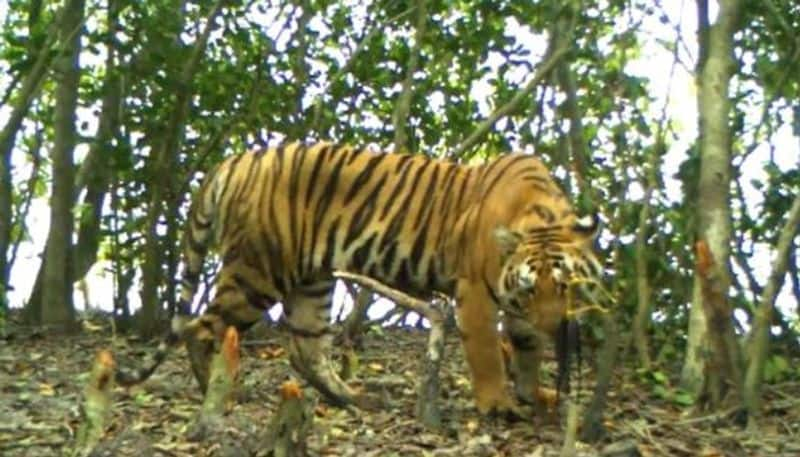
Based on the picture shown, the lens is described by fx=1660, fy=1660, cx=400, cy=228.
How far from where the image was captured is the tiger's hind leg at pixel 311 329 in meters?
8.05

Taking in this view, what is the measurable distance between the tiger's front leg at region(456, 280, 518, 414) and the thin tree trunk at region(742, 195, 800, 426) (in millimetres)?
990

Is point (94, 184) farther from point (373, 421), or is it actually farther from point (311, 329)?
point (373, 421)

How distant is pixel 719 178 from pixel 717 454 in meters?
1.24

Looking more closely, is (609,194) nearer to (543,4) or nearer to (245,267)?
(543,4)

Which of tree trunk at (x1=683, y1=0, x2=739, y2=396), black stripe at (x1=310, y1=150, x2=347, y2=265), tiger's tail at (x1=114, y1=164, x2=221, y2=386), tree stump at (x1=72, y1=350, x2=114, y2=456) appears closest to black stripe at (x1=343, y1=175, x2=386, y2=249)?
black stripe at (x1=310, y1=150, x2=347, y2=265)

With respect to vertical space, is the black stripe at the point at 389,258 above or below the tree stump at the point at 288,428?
above

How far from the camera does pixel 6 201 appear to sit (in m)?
11.0

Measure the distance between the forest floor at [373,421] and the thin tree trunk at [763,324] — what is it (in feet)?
0.50

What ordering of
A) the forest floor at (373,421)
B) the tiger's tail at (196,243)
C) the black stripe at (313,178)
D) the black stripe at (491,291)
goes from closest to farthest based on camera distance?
the forest floor at (373,421) → the black stripe at (491,291) → the black stripe at (313,178) → the tiger's tail at (196,243)

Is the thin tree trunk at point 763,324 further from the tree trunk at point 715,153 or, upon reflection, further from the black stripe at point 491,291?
the black stripe at point 491,291

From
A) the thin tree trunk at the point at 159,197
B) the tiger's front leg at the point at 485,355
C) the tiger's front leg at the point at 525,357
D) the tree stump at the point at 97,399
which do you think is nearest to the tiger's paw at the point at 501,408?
the tiger's front leg at the point at 485,355

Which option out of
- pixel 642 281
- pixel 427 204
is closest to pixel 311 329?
pixel 427 204

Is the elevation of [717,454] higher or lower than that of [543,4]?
lower

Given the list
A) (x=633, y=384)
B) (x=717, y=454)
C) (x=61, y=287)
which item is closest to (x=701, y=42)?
(x=633, y=384)
